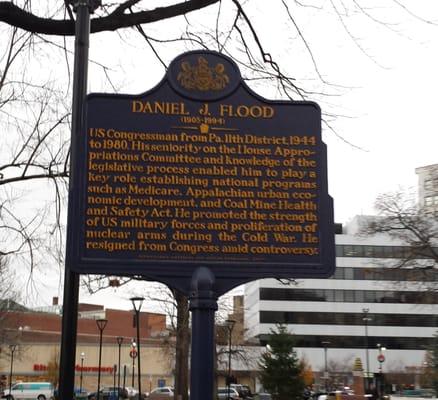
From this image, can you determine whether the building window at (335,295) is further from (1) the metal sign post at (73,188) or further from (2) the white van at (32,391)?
(1) the metal sign post at (73,188)

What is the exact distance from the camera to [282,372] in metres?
43.0

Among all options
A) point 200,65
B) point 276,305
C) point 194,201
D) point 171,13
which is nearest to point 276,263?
point 194,201

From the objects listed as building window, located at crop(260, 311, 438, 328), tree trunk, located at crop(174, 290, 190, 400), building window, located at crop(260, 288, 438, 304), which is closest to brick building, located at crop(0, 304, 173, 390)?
building window, located at crop(260, 311, 438, 328)

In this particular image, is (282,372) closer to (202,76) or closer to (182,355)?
(182,355)

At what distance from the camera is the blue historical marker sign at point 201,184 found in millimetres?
6520

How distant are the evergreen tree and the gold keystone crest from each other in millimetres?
37892

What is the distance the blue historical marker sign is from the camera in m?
6.52

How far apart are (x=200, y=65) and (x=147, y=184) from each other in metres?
1.37

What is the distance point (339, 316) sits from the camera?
84.3 meters

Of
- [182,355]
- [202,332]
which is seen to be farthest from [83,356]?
[202,332]

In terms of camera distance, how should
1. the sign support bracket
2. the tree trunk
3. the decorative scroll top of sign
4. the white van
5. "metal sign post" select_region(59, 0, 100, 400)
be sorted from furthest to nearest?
the white van
the tree trunk
the decorative scroll top of sign
the sign support bracket
"metal sign post" select_region(59, 0, 100, 400)

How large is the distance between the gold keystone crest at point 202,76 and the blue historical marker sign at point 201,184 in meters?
0.01

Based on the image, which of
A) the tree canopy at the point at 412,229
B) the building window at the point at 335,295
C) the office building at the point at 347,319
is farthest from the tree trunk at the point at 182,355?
the building window at the point at 335,295

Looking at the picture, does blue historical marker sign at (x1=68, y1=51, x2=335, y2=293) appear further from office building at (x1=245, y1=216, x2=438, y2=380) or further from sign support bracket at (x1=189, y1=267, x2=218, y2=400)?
office building at (x1=245, y1=216, x2=438, y2=380)
